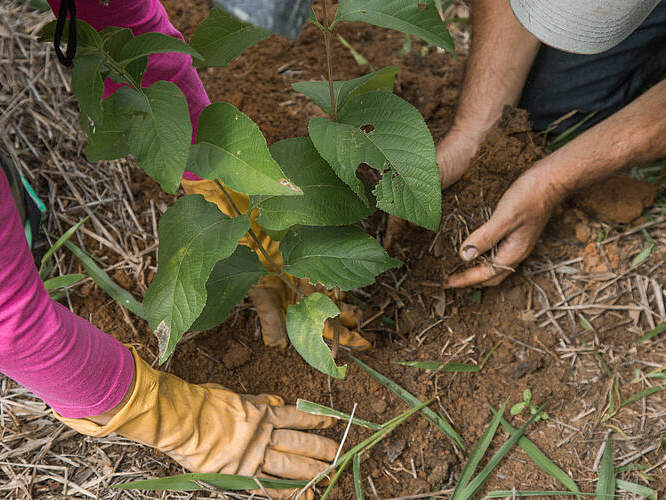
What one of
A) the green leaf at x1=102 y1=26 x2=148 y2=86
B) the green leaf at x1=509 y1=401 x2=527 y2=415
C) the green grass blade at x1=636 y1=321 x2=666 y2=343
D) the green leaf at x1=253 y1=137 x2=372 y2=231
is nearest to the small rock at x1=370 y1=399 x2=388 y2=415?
the green leaf at x1=509 y1=401 x2=527 y2=415

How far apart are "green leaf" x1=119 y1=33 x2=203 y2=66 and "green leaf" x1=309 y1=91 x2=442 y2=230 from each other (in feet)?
0.84

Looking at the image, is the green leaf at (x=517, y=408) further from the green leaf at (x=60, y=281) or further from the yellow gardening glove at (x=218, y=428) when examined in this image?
the green leaf at (x=60, y=281)

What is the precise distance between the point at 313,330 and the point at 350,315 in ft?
1.28

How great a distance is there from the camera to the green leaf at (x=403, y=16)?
3.21 ft

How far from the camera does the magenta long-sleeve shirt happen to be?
930 millimetres

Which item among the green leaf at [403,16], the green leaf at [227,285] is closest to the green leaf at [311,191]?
the green leaf at [227,285]

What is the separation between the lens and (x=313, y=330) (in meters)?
1.08

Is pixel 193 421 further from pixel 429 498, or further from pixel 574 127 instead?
pixel 574 127

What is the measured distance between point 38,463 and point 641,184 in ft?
5.84

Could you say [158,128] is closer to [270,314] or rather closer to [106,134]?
[106,134]

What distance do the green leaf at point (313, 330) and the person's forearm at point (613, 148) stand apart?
0.76m

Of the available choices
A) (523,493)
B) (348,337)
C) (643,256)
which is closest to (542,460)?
(523,493)

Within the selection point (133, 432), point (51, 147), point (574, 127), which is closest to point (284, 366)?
point (133, 432)

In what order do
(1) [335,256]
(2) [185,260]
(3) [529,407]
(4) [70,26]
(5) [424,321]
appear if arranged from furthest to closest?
(5) [424,321]
(3) [529,407]
(1) [335,256]
(2) [185,260]
(4) [70,26]
